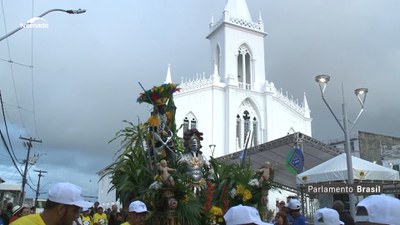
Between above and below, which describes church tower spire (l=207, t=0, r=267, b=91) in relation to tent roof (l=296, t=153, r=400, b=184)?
above

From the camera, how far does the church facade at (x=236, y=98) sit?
3509cm

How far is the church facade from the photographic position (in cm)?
3509

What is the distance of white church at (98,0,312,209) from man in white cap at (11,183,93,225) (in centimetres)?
3055

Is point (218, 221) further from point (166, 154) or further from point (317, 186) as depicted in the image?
point (317, 186)

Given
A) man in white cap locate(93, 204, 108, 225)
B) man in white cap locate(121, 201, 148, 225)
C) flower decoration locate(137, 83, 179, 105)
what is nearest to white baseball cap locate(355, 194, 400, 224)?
man in white cap locate(121, 201, 148, 225)

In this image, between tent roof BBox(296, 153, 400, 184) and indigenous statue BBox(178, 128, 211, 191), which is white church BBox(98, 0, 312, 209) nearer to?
tent roof BBox(296, 153, 400, 184)

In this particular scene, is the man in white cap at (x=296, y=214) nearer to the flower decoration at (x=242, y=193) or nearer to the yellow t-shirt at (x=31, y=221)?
the flower decoration at (x=242, y=193)

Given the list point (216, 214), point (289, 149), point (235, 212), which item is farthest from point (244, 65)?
point (235, 212)

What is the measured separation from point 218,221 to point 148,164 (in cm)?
179

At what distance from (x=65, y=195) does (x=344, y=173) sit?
10366mm

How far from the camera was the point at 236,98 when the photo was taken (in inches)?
1433

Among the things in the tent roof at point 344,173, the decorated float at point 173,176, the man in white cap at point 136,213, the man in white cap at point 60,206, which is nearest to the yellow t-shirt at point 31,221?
the man in white cap at point 60,206

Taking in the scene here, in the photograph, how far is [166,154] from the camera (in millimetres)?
8539

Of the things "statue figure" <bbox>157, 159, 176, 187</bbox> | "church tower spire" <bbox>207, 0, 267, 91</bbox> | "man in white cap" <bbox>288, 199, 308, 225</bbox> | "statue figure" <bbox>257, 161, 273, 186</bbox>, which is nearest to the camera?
"man in white cap" <bbox>288, 199, 308, 225</bbox>
